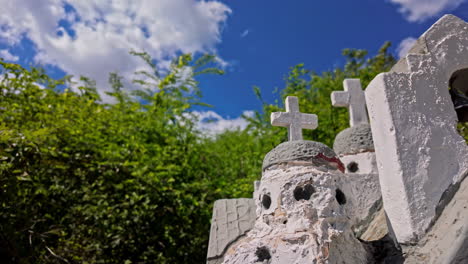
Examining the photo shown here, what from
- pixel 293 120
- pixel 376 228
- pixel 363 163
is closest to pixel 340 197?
pixel 376 228

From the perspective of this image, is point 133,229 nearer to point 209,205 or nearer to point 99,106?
point 209,205

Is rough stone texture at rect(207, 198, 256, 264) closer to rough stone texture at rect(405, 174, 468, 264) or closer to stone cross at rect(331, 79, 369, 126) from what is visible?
stone cross at rect(331, 79, 369, 126)

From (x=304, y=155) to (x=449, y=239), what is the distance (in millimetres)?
1356

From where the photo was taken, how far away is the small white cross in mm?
4359

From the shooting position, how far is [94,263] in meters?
6.09

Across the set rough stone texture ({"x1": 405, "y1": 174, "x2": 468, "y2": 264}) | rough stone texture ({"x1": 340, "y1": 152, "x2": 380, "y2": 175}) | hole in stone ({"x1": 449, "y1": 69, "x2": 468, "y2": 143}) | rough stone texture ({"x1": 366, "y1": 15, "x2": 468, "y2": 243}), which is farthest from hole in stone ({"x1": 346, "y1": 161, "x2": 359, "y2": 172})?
rough stone texture ({"x1": 405, "y1": 174, "x2": 468, "y2": 264})

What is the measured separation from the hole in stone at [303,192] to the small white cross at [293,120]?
1.34 m

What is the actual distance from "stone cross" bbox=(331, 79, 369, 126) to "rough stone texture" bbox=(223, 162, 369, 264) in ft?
8.03

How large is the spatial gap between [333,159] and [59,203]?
18.6ft

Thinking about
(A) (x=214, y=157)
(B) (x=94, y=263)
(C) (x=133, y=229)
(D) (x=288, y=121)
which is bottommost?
(B) (x=94, y=263)

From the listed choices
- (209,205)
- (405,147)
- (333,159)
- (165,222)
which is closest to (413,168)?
(405,147)

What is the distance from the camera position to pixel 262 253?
9.21 ft

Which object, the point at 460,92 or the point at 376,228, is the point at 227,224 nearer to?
the point at 376,228

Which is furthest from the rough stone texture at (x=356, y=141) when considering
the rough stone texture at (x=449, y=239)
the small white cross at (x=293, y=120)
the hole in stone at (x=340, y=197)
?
the hole in stone at (x=340, y=197)
